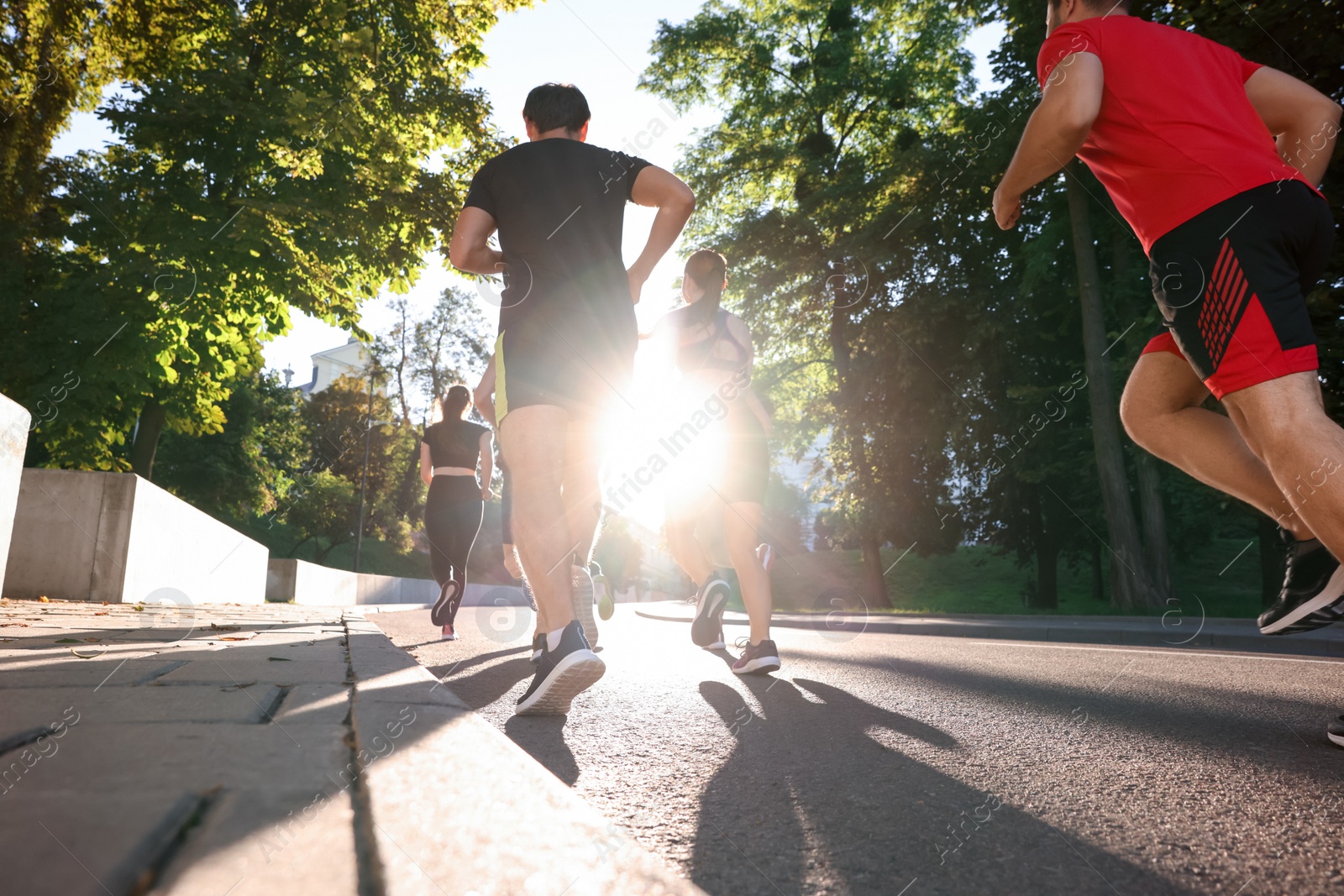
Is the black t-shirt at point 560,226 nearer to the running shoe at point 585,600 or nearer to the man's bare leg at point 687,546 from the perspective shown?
the running shoe at point 585,600

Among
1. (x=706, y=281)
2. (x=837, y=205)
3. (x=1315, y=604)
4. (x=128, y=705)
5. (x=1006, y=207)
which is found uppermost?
(x=837, y=205)

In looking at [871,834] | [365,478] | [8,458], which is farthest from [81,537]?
[365,478]

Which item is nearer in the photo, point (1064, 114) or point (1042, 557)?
point (1064, 114)

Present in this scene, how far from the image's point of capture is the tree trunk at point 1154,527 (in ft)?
54.6

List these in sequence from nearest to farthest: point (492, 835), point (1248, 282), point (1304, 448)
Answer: point (492, 835) → point (1304, 448) → point (1248, 282)

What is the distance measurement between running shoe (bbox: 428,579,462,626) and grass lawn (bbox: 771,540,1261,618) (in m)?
19.2

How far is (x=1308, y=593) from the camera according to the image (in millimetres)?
2525

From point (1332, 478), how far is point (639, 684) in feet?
8.87

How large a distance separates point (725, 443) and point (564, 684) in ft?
7.62

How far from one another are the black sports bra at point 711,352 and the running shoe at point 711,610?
3.97 feet

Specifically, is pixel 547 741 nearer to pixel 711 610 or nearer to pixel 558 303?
pixel 558 303

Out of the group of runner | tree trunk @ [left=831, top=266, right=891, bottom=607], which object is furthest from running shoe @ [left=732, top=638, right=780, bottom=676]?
tree trunk @ [left=831, top=266, right=891, bottom=607]

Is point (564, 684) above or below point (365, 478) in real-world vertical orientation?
below

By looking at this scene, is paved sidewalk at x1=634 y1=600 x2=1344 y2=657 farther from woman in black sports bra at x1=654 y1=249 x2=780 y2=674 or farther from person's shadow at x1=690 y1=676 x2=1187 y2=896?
person's shadow at x1=690 y1=676 x2=1187 y2=896
